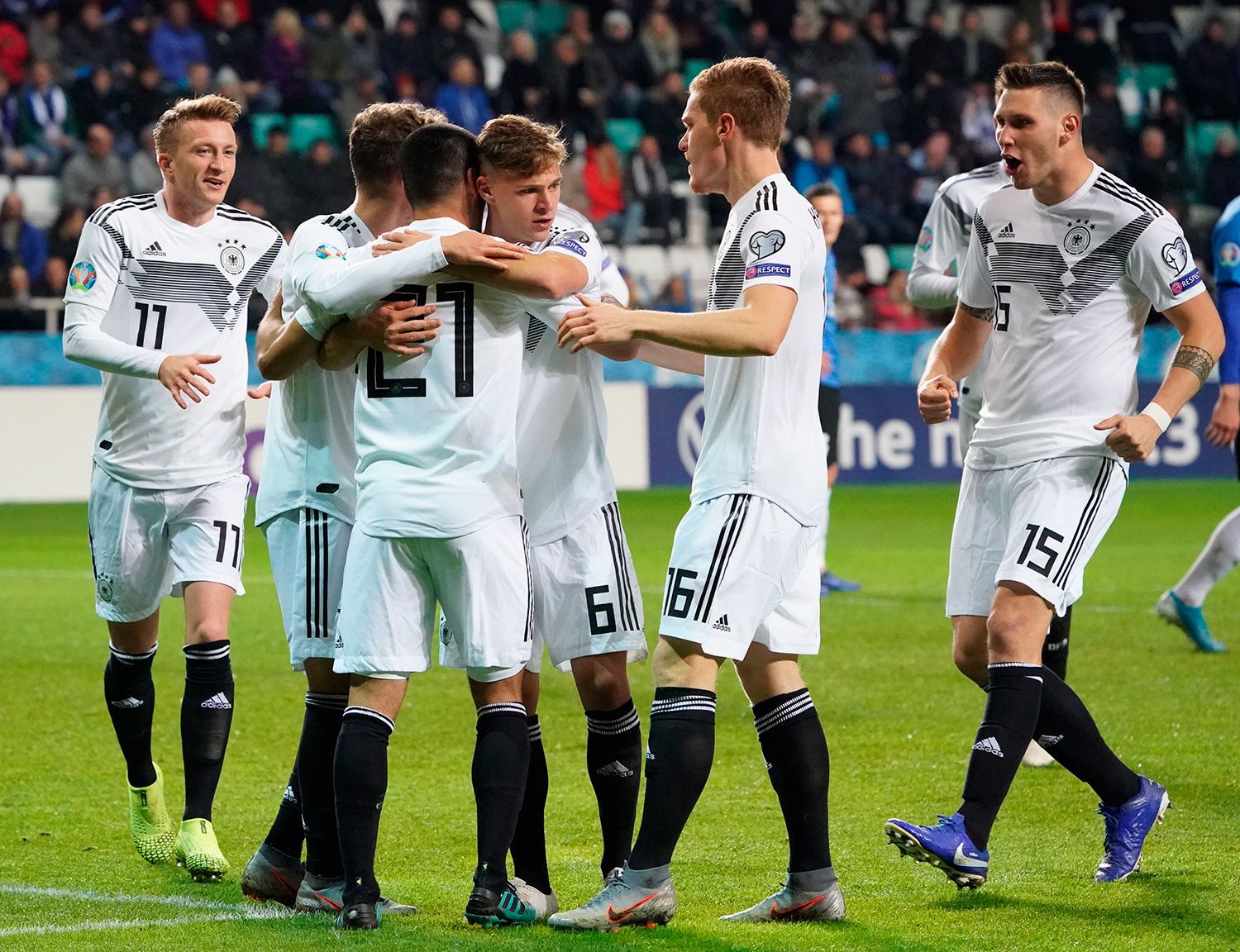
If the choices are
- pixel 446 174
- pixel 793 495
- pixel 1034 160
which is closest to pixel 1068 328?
pixel 1034 160

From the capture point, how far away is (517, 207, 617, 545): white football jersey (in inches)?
174

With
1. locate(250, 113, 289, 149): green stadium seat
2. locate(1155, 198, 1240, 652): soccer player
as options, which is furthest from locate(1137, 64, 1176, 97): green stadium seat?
locate(1155, 198, 1240, 652): soccer player

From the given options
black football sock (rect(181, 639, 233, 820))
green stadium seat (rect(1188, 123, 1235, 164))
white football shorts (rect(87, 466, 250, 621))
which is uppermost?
green stadium seat (rect(1188, 123, 1235, 164))

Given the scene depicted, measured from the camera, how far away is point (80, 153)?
728 inches

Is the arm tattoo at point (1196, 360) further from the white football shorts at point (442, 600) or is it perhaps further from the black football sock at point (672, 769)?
the white football shorts at point (442, 600)

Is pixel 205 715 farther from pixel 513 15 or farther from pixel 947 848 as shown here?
pixel 513 15

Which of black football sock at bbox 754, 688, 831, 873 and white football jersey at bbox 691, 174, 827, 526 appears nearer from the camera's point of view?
white football jersey at bbox 691, 174, 827, 526

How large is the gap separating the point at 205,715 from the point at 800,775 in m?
1.87

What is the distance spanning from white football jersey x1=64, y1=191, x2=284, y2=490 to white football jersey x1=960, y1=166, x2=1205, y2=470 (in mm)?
2272

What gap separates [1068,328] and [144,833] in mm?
3093

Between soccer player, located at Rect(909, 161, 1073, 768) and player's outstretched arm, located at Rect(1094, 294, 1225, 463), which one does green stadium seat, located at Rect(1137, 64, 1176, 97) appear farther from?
player's outstretched arm, located at Rect(1094, 294, 1225, 463)

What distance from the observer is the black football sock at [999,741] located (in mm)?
4473

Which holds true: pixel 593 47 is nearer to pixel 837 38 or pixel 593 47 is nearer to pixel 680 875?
pixel 837 38

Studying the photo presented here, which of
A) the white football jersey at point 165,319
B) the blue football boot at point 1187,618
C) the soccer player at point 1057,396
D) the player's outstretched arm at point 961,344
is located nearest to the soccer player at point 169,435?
the white football jersey at point 165,319
